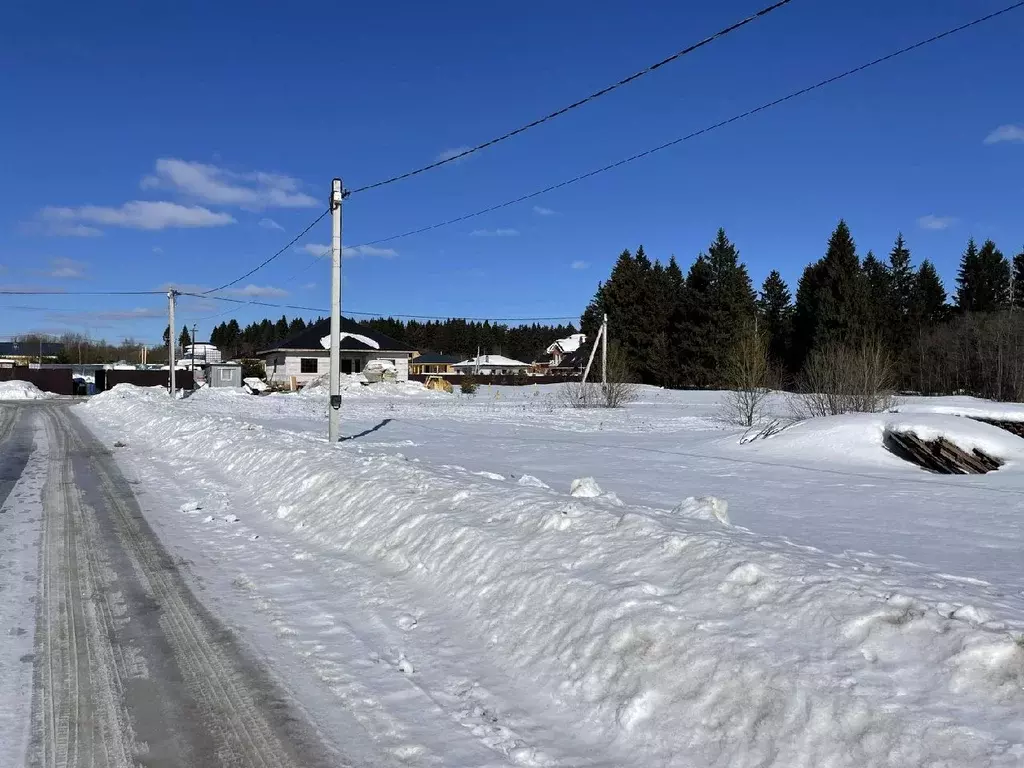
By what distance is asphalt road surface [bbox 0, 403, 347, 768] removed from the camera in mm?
3650

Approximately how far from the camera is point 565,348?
452ft

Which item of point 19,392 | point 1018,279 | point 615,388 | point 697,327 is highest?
point 1018,279

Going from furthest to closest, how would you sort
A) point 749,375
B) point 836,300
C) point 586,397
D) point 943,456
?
point 836,300 < point 586,397 < point 749,375 < point 943,456

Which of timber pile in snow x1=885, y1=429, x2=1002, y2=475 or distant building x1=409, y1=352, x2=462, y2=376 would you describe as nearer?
timber pile in snow x1=885, y1=429, x2=1002, y2=475

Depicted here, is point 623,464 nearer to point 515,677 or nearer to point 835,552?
point 835,552

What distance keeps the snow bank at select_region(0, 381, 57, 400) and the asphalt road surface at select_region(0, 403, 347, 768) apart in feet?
149

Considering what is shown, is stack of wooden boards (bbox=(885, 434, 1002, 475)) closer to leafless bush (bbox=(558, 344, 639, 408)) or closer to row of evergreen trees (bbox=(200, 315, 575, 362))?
leafless bush (bbox=(558, 344, 639, 408))

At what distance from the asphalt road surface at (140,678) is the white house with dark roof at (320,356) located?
48221mm

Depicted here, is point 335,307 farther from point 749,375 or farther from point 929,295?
point 929,295

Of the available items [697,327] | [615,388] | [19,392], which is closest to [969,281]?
[697,327]

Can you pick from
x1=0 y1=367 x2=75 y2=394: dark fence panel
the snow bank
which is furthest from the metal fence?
the snow bank

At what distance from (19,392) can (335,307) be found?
41450mm

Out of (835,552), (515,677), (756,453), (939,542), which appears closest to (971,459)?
(756,453)

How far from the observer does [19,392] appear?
4622 cm
